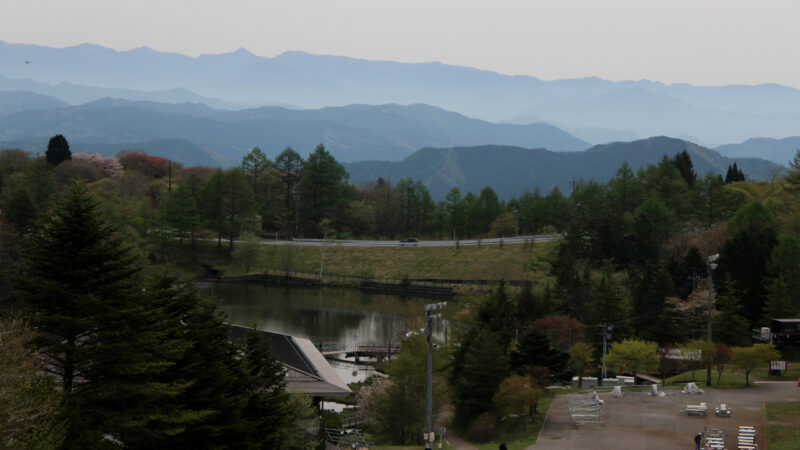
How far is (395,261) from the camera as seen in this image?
84.8 meters

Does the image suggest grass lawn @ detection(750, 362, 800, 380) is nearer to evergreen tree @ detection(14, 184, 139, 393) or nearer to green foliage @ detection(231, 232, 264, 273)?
evergreen tree @ detection(14, 184, 139, 393)

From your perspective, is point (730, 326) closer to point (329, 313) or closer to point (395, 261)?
point (329, 313)

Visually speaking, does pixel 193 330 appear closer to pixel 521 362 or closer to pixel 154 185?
pixel 521 362

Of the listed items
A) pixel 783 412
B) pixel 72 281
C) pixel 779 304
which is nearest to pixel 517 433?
pixel 783 412

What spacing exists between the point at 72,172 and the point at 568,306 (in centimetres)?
6596

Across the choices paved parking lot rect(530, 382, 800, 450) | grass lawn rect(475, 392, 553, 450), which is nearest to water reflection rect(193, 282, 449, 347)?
grass lawn rect(475, 392, 553, 450)

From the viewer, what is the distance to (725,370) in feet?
127

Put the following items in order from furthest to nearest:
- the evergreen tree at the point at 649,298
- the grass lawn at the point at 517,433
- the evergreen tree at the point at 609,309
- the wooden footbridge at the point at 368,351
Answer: the wooden footbridge at the point at 368,351, the evergreen tree at the point at 649,298, the evergreen tree at the point at 609,309, the grass lawn at the point at 517,433

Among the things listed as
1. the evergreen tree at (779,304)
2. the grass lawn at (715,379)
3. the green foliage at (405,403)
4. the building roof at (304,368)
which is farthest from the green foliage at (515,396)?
the evergreen tree at (779,304)

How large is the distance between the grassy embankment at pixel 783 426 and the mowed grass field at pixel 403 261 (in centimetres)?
4404

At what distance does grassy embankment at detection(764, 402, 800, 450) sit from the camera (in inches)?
971

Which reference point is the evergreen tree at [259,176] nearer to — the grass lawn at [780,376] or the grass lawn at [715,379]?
the grass lawn at [715,379]

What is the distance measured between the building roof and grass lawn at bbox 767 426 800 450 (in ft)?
51.7

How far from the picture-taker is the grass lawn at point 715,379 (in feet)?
113
